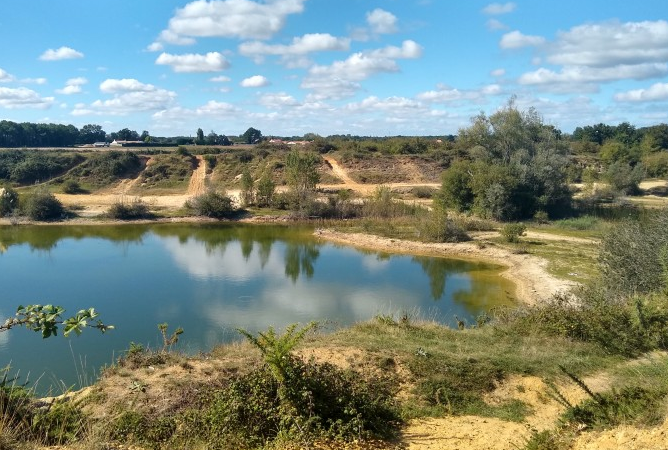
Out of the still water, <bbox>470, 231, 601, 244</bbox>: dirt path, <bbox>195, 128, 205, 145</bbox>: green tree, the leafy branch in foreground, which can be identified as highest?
<bbox>195, 128, 205, 145</bbox>: green tree

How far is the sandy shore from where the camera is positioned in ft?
65.5

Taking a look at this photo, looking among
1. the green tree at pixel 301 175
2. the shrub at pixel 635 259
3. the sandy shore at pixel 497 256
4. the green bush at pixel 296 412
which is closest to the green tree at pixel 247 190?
the green tree at pixel 301 175

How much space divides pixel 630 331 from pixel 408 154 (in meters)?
49.9

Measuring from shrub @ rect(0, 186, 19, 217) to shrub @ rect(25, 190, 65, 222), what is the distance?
57.0 inches

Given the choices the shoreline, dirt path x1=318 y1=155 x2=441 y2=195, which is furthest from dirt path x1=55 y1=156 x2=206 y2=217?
dirt path x1=318 y1=155 x2=441 y2=195

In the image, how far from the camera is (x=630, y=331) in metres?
9.59

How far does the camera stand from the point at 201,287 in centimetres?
2053

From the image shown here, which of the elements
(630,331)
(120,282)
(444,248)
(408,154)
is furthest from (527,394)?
(408,154)

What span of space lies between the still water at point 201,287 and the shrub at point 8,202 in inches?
211

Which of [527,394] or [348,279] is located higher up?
[527,394]

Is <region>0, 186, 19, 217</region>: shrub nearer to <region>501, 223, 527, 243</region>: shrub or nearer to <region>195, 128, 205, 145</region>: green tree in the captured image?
<region>501, 223, 527, 243</region>: shrub

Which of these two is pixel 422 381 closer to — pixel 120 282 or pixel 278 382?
pixel 278 382

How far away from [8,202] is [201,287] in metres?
26.8

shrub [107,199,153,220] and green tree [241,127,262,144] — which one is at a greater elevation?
green tree [241,127,262,144]
